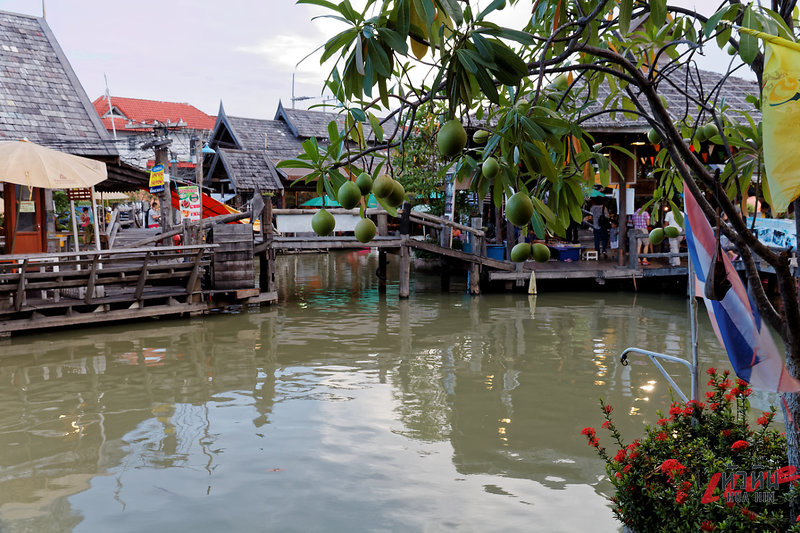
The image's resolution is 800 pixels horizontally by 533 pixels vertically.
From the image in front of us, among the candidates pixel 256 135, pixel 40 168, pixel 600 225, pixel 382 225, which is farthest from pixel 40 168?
pixel 256 135

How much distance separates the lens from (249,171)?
25.7m

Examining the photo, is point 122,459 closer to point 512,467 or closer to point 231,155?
point 512,467

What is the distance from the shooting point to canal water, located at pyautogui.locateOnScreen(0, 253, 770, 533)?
5184mm

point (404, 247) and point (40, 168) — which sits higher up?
point (40, 168)

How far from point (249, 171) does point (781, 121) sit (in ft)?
82.4

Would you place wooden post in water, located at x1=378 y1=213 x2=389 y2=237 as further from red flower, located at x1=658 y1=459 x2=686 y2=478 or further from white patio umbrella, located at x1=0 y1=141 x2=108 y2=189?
red flower, located at x1=658 y1=459 x2=686 y2=478

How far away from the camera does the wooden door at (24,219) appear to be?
1274cm

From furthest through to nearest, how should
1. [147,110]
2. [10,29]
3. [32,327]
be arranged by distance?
1. [147,110]
2. [10,29]
3. [32,327]

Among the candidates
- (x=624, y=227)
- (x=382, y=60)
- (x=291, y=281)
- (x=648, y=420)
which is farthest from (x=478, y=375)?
(x=291, y=281)

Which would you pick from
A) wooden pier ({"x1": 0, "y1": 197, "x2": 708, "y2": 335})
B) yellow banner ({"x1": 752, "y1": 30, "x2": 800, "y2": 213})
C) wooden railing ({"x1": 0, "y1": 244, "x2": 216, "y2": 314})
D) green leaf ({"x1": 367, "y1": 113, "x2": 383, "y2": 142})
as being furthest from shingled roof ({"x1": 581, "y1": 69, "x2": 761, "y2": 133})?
yellow banner ({"x1": 752, "y1": 30, "x2": 800, "y2": 213})

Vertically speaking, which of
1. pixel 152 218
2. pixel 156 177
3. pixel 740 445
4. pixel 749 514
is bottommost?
pixel 749 514

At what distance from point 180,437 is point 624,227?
1303cm

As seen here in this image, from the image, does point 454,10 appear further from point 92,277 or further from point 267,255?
point 267,255

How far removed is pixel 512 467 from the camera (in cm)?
598
